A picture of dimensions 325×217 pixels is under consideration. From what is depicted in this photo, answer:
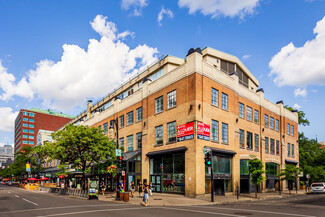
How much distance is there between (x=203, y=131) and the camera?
2906 cm

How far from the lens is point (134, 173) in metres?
37.0

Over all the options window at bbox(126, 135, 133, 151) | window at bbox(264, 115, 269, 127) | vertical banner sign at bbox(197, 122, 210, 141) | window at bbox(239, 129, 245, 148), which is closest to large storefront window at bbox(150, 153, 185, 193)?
vertical banner sign at bbox(197, 122, 210, 141)

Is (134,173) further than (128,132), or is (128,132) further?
(128,132)

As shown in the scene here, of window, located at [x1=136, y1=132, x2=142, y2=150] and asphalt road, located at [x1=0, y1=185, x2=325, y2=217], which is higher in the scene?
window, located at [x1=136, y1=132, x2=142, y2=150]

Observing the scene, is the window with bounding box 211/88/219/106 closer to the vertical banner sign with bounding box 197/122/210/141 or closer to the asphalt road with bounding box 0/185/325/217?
the vertical banner sign with bounding box 197/122/210/141

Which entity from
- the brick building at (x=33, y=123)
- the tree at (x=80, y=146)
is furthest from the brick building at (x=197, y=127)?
the brick building at (x=33, y=123)

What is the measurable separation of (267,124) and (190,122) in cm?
2036

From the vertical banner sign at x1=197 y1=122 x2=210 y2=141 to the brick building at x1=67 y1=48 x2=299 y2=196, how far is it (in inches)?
4.1

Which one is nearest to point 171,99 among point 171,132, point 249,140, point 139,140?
point 171,132

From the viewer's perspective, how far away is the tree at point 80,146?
3350cm

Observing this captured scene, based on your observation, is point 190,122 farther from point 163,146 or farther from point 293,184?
point 293,184

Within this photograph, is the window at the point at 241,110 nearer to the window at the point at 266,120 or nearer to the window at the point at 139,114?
the window at the point at 266,120

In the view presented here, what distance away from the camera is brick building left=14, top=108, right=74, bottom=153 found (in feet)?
485

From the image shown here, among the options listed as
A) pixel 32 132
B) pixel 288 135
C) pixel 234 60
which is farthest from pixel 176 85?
pixel 32 132
